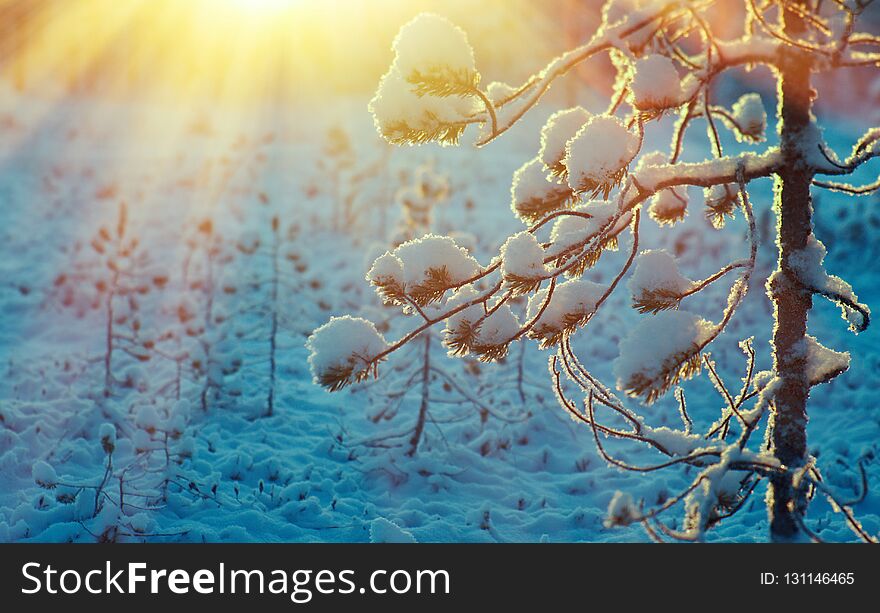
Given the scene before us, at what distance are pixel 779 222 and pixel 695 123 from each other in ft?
91.7

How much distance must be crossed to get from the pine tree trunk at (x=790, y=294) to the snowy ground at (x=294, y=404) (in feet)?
6.41

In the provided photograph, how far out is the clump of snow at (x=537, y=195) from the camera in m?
3.14

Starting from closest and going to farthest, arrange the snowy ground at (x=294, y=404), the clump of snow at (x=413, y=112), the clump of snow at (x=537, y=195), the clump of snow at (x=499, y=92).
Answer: the clump of snow at (x=413, y=112) < the clump of snow at (x=499, y=92) < the clump of snow at (x=537, y=195) < the snowy ground at (x=294, y=404)

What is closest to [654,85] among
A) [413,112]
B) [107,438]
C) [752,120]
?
[413,112]

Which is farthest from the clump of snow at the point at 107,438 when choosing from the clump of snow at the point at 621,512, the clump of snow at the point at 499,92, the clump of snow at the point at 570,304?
the clump of snow at the point at 621,512

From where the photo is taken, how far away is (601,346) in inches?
370

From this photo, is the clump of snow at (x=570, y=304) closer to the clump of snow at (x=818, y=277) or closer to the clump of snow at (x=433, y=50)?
the clump of snow at (x=818, y=277)

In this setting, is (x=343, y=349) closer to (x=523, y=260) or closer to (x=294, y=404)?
(x=523, y=260)

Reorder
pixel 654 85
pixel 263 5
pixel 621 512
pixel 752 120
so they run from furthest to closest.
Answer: pixel 263 5 → pixel 752 120 → pixel 654 85 → pixel 621 512

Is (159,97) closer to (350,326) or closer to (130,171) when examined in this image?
(130,171)

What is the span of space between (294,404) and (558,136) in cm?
514

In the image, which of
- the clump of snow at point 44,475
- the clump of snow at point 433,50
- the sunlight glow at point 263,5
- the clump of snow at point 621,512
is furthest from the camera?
the sunlight glow at point 263,5

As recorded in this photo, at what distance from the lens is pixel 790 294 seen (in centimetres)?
300
